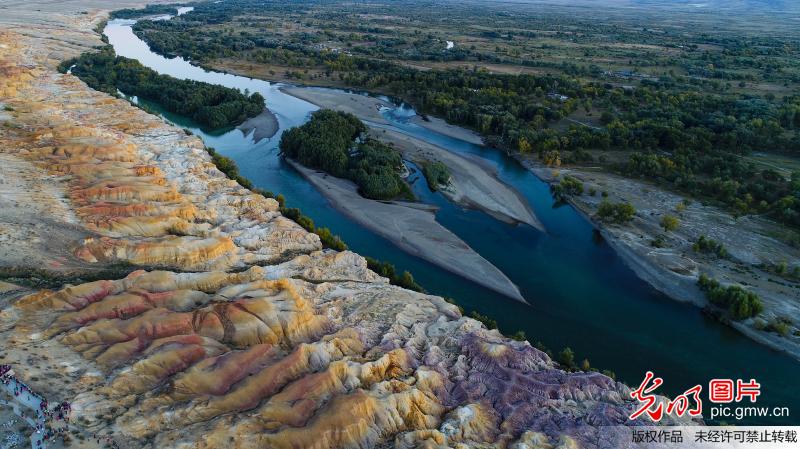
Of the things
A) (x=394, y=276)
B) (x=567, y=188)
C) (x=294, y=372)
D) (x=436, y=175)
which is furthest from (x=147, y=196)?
(x=567, y=188)

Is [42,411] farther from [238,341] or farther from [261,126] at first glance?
[261,126]

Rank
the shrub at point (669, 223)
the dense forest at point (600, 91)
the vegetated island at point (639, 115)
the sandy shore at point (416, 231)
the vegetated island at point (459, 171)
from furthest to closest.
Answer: the dense forest at point (600, 91) → the vegetated island at point (459, 171) → the shrub at point (669, 223) → the vegetated island at point (639, 115) → the sandy shore at point (416, 231)

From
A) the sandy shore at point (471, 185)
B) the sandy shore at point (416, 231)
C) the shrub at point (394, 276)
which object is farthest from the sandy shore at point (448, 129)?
the shrub at point (394, 276)

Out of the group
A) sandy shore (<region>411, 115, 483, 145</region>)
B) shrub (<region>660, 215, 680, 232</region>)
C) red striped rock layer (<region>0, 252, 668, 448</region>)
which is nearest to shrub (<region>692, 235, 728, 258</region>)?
shrub (<region>660, 215, 680, 232</region>)

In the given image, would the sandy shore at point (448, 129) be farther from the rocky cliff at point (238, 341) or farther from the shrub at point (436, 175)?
the rocky cliff at point (238, 341)

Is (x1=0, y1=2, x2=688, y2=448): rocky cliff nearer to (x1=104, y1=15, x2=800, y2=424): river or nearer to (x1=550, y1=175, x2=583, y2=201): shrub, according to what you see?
(x1=104, y1=15, x2=800, y2=424): river

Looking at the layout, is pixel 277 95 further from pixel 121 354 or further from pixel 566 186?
pixel 121 354
